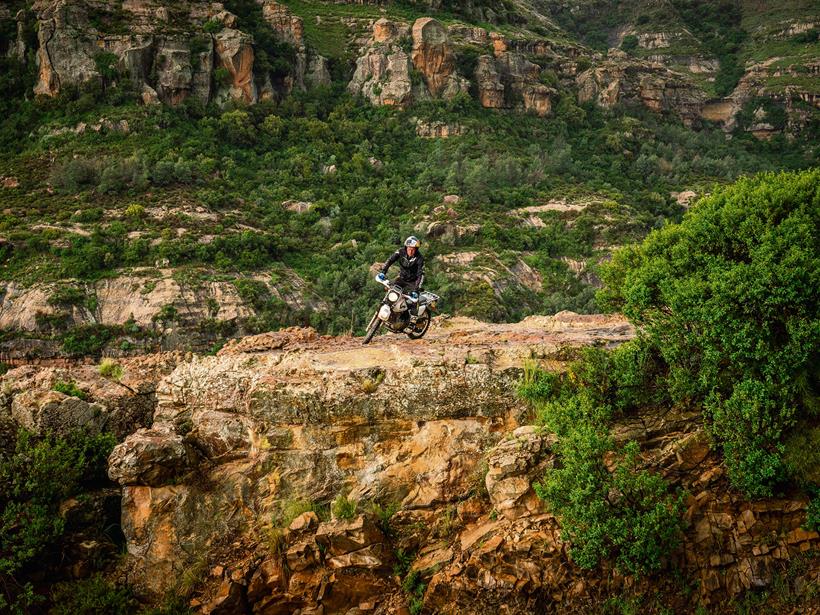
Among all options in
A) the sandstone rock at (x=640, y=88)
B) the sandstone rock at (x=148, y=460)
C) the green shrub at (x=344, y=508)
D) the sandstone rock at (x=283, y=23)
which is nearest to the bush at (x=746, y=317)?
the green shrub at (x=344, y=508)

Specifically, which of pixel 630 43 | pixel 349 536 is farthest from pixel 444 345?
pixel 630 43

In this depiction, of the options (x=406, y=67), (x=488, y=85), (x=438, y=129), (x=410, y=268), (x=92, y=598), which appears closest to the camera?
(x=92, y=598)

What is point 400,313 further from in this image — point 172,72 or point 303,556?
point 172,72

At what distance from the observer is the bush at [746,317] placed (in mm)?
10375

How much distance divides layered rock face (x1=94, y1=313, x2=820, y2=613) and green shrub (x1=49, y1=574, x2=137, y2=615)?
435 millimetres

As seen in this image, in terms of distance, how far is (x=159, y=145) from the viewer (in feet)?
205

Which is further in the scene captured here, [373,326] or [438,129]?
[438,129]

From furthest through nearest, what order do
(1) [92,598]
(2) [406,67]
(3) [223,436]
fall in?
(2) [406,67]
(3) [223,436]
(1) [92,598]

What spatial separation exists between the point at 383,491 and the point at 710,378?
641cm

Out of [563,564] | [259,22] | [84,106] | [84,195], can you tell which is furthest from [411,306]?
[259,22]

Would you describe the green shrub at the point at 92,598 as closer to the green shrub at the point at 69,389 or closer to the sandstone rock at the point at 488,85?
the green shrub at the point at 69,389

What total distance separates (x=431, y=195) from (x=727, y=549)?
57.6 m

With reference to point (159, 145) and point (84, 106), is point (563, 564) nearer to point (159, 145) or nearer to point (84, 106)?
point (159, 145)

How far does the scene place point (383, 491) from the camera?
1225 cm
